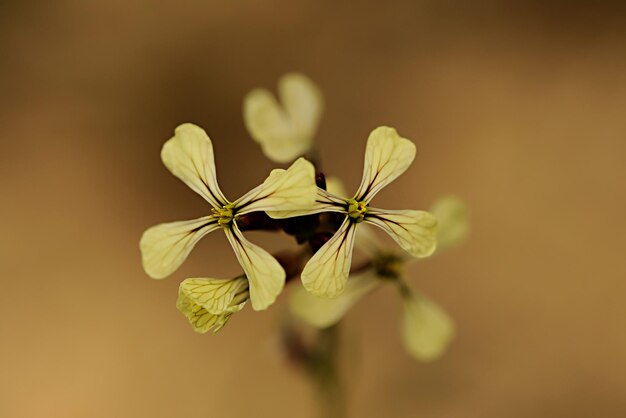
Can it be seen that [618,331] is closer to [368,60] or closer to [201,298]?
[368,60]

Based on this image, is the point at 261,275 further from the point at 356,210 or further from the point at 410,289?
the point at 410,289

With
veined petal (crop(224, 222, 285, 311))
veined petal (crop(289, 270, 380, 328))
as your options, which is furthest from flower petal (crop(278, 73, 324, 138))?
veined petal (crop(224, 222, 285, 311))

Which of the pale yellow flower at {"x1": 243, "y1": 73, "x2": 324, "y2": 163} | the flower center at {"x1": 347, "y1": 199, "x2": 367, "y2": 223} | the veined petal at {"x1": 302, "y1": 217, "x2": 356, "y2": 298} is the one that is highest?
the pale yellow flower at {"x1": 243, "y1": 73, "x2": 324, "y2": 163}

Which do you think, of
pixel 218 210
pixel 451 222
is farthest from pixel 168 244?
pixel 451 222

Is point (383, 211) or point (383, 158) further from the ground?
point (383, 158)

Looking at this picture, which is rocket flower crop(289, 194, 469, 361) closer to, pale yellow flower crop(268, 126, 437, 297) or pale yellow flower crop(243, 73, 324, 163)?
pale yellow flower crop(243, 73, 324, 163)

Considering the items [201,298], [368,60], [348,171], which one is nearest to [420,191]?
[348,171]

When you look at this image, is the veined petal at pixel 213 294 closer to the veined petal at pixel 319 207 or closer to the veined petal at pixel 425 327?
the veined petal at pixel 319 207
